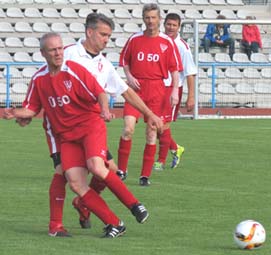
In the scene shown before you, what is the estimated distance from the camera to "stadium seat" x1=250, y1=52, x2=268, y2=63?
28109mm

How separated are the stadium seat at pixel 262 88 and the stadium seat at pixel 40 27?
21.3 feet

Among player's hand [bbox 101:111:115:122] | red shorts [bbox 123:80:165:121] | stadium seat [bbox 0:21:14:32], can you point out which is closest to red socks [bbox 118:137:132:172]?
red shorts [bbox 123:80:165:121]

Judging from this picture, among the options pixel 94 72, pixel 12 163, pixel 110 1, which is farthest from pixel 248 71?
pixel 94 72

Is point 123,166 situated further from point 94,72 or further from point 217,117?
point 217,117

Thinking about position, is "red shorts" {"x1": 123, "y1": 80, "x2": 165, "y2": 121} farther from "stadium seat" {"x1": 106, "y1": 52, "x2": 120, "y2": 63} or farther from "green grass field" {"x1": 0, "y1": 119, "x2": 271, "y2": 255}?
"stadium seat" {"x1": 106, "y1": 52, "x2": 120, "y2": 63}

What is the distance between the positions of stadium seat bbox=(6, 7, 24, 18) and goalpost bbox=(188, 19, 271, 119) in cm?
578

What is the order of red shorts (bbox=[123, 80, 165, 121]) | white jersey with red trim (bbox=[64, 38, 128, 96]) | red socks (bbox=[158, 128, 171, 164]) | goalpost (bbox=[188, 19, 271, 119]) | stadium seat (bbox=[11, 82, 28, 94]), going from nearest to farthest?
white jersey with red trim (bbox=[64, 38, 128, 96]) → red shorts (bbox=[123, 80, 165, 121]) → red socks (bbox=[158, 128, 171, 164]) → stadium seat (bbox=[11, 82, 28, 94]) → goalpost (bbox=[188, 19, 271, 119])

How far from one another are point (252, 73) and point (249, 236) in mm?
20143

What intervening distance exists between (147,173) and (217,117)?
13777 millimetres

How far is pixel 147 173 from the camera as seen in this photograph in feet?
40.5

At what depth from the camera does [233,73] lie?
1089 inches

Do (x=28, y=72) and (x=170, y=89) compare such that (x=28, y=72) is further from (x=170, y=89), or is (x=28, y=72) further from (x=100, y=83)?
(x=100, y=83)

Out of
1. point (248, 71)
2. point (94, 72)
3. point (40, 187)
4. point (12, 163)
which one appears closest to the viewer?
point (94, 72)

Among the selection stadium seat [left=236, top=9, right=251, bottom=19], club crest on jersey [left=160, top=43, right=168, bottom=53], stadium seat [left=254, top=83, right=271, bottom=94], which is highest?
club crest on jersey [left=160, top=43, right=168, bottom=53]
